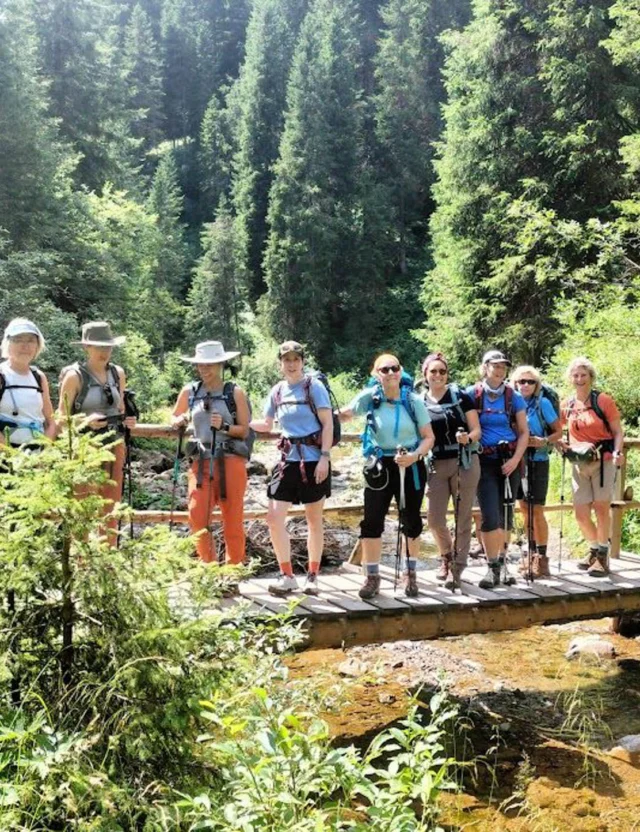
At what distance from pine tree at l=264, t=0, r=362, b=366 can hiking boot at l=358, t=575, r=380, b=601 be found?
34598mm

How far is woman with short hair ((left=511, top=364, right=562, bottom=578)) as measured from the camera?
6941mm

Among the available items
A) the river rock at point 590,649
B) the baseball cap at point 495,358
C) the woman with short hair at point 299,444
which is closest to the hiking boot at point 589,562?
the river rock at point 590,649

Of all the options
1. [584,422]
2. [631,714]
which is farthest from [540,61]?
[631,714]

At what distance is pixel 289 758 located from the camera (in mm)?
2660

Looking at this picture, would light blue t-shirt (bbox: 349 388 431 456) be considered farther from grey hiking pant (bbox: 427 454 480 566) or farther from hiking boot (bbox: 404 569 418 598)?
hiking boot (bbox: 404 569 418 598)

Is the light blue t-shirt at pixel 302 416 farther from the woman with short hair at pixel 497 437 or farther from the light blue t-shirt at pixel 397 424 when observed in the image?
the woman with short hair at pixel 497 437

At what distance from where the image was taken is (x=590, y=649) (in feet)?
25.7

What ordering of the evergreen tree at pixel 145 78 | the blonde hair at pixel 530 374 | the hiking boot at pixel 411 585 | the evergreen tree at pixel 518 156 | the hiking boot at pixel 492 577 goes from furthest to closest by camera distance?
the evergreen tree at pixel 145 78
the evergreen tree at pixel 518 156
the blonde hair at pixel 530 374
the hiking boot at pixel 492 577
the hiking boot at pixel 411 585

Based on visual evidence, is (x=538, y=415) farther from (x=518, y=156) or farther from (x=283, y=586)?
(x=518, y=156)

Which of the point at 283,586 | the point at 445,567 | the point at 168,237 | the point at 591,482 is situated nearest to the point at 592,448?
the point at 591,482

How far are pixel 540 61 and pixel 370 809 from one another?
2192 cm

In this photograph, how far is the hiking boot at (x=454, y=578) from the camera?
667 centimetres

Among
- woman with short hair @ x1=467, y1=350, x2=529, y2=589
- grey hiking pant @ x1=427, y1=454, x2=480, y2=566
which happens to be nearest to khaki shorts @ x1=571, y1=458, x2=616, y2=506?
woman with short hair @ x1=467, y1=350, x2=529, y2=589

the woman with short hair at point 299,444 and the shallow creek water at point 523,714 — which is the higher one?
the woman with short hair at point 299,444
